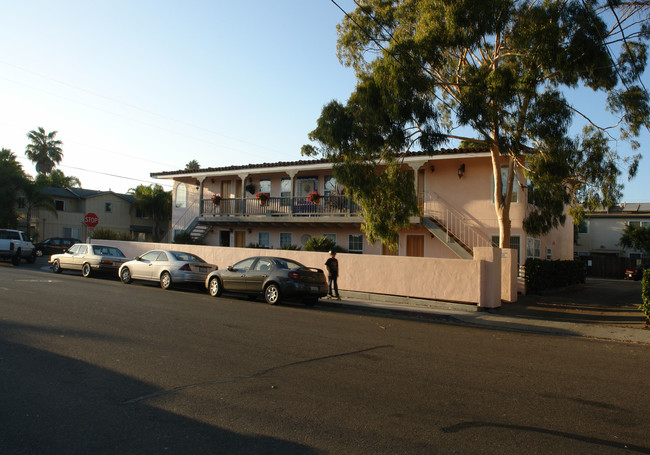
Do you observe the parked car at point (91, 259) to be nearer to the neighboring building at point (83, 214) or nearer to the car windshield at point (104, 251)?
the car windshield at point (104, 251)

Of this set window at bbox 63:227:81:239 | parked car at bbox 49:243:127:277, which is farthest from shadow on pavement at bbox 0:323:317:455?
window at bbox 63:227:81:239

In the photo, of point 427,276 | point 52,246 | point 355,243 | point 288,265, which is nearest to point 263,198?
point 355,243

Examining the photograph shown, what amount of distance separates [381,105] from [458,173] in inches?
328

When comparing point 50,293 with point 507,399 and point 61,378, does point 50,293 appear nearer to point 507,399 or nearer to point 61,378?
point 61,378

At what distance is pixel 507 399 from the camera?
6.03 metres

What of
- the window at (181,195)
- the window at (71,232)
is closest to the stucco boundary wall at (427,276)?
the window at (181,195)

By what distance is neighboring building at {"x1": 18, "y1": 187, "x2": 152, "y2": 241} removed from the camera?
47.6 m

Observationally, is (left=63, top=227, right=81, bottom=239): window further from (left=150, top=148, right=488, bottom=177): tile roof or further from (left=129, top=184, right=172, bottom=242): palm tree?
(left=150, top=148, right=488, bottom=177): tile roof

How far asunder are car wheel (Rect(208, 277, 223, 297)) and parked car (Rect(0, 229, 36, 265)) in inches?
640

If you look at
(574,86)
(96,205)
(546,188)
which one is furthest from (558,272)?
(96,205)

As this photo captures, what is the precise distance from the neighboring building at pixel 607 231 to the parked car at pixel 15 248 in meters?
42.8

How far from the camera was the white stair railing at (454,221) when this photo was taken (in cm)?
2155

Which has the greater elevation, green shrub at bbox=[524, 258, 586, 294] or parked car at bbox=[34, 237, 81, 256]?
parked car at bbox=[34, 237, 81, 256]

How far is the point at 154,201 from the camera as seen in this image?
51312mm
